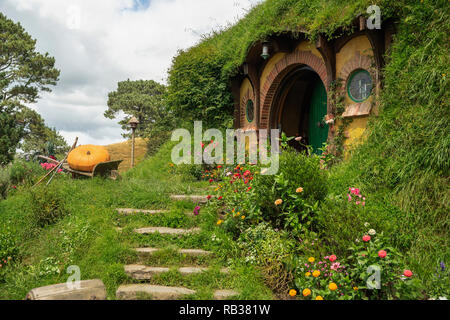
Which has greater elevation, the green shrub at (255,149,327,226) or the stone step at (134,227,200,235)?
the green shrub at (255,149,327,226)

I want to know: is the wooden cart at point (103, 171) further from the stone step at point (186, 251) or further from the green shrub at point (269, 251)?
the green shrub at point (269, 251)

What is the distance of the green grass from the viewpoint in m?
3.24

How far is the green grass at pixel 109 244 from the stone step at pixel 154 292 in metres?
0.10

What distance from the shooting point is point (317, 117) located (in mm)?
8328

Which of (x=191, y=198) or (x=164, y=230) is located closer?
(x=164, y=230)

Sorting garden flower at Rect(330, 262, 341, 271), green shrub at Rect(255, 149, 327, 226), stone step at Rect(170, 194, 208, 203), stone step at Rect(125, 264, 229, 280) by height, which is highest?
green shrub at Rect(255, 149, 327, 226)

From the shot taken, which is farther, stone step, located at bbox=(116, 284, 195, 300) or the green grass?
the green grass

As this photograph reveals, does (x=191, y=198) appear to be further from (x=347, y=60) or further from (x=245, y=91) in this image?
(x=245, y=91)

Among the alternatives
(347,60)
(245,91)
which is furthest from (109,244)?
(245,91)

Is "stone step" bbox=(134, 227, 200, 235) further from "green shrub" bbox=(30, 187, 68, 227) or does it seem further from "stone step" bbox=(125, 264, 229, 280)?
"green shrub" bbox=(30, 187, 68, 227)

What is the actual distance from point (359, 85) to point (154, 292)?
5.38 metres

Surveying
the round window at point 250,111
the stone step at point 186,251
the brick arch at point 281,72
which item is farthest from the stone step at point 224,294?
the round window at point 250,111

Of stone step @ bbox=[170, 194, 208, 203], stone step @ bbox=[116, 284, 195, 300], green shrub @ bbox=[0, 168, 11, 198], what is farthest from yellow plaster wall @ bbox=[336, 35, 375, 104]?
green shrub @ bbox=[0, 168, 11, 198]

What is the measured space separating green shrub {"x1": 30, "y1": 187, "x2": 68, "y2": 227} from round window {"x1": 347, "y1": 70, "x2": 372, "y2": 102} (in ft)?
18.9
